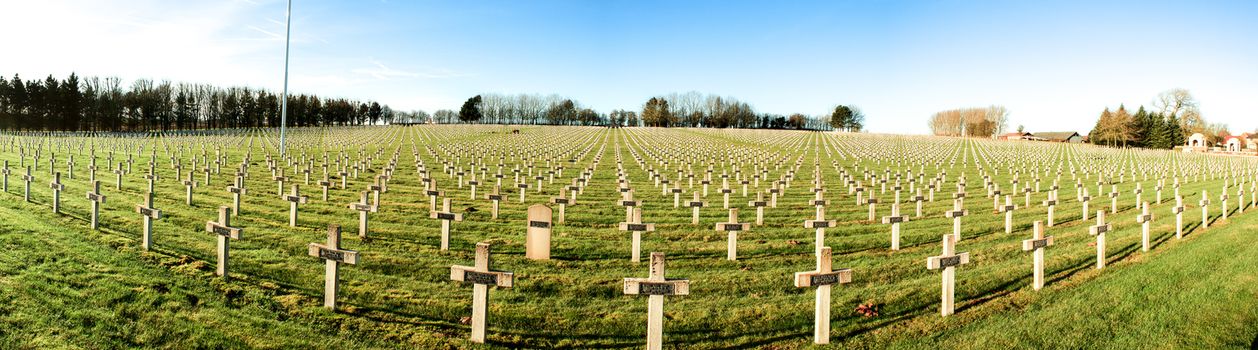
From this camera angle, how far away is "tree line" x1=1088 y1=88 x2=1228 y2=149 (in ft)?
284

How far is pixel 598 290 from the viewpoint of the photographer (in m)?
7.81

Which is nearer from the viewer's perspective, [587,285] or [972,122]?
[587,285]

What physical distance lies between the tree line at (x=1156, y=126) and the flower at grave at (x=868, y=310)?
101m

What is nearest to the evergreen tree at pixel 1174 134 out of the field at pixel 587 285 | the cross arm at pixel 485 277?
the field at pixel 587 285

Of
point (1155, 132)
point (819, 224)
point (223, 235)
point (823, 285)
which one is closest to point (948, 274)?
point (823, 285)

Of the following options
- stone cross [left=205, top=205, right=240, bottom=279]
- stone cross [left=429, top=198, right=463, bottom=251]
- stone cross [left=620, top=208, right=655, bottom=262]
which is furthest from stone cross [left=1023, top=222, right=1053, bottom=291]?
stone cross [left=205, top=205, right=240, bottom=279]

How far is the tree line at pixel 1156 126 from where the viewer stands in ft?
284

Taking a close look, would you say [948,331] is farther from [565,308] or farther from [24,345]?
[24,345]

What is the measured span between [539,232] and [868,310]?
Answer: 478cm

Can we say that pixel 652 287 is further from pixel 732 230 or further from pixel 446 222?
pixel 446 222

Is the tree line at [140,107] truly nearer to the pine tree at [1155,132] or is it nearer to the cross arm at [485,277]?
the cross arm at [485,277]

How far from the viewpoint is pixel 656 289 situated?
5.44 metres

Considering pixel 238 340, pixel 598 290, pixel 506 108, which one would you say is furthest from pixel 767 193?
→ pixel 506 108

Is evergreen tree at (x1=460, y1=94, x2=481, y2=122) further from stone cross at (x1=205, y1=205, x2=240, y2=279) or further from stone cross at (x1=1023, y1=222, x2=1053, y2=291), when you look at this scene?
stone cross at (x1=1023, y1=222, x2=1053, y2=291)
